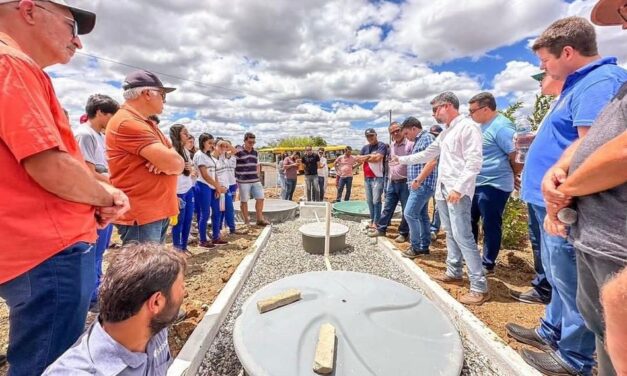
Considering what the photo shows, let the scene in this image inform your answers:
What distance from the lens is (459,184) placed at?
10.6ft

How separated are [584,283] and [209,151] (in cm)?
580

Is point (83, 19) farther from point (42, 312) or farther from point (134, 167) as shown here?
point (42, 312)

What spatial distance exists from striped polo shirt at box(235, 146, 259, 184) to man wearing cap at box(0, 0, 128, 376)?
551cm

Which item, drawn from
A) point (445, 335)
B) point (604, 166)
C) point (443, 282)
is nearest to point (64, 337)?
point (445, 335)

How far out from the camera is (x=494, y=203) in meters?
3.83

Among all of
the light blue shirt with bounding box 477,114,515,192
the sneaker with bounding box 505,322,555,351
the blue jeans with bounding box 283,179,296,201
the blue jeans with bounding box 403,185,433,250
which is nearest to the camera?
the sneaker with bounding box 505,322,555,351

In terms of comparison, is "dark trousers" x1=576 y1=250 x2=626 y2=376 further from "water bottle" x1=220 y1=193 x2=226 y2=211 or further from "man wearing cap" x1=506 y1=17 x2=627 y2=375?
"water bottle" x1=220 y1=193 x2=226 y2=211

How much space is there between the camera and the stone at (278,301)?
226cm

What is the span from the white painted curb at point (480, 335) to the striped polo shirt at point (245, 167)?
4566 mm

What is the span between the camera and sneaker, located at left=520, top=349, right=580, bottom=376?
82.0 inches

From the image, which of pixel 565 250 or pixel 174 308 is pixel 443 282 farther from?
pixel 174 308

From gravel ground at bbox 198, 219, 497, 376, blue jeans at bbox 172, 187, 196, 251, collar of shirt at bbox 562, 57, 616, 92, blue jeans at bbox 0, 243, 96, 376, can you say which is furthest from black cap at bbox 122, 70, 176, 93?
collar of shirt at bbox 562, 57, 616, 92

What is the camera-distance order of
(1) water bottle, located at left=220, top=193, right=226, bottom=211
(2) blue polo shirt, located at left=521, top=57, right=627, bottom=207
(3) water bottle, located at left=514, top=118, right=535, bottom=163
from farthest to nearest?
(1) water bottle, located at left=220, top=193, right=226, bottom=211
(3) water bottle, located at left=514, top=118, right=535, bottom=163
(2) blue polo shirt, located at left=521, top=57, right=627, bottom=207

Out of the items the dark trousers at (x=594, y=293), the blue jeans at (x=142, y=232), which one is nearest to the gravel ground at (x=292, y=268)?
the dark trousers at (x=594, y=293)
